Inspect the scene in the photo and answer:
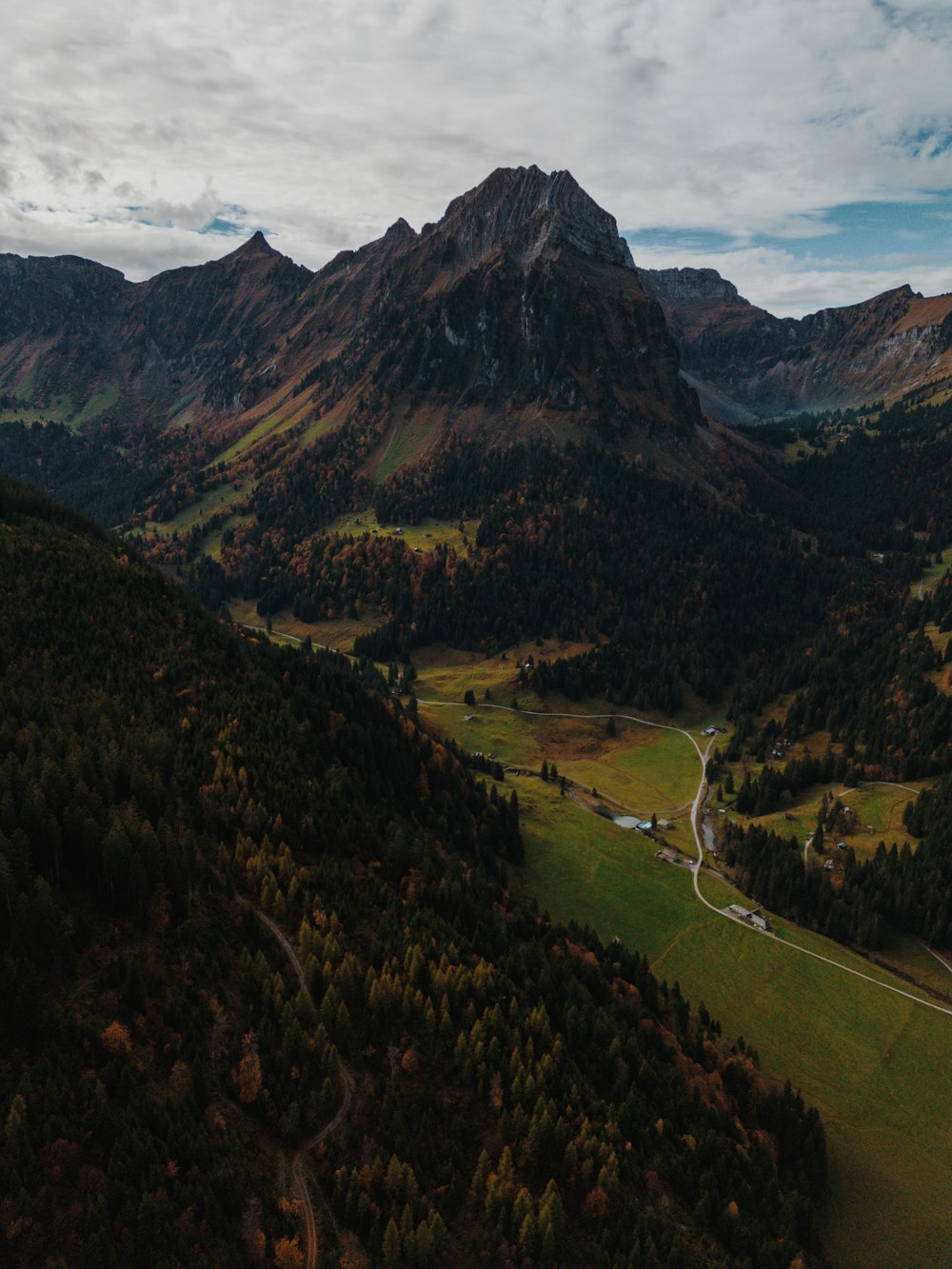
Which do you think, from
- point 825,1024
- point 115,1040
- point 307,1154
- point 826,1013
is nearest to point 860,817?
point 826,1013

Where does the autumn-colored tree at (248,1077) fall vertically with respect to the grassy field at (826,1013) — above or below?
above

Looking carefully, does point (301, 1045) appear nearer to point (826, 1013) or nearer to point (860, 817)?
point (826, 1013)

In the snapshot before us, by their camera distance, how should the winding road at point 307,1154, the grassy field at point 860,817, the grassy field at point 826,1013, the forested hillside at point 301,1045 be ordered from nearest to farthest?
1. the forested hillside at point 301,1045
2. the winding road at point 307,1154
3. the grassy field at point 826,1013
4. the grassy field at point 860,817

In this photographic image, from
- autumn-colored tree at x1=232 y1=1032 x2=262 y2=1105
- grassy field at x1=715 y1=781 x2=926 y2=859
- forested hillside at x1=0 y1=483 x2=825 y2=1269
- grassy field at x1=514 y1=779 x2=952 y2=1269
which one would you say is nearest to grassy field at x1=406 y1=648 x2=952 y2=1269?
grassy field at x1=514 y1=779 x2=952 y2=1269

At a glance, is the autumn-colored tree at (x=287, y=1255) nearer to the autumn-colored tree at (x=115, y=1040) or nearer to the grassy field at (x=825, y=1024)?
the autumn-colored tree at (x=115, y=1040)

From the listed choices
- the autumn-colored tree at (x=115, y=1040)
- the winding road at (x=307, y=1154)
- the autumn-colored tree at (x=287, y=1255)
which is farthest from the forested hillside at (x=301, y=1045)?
the winding road at (x=307, y=1154)
